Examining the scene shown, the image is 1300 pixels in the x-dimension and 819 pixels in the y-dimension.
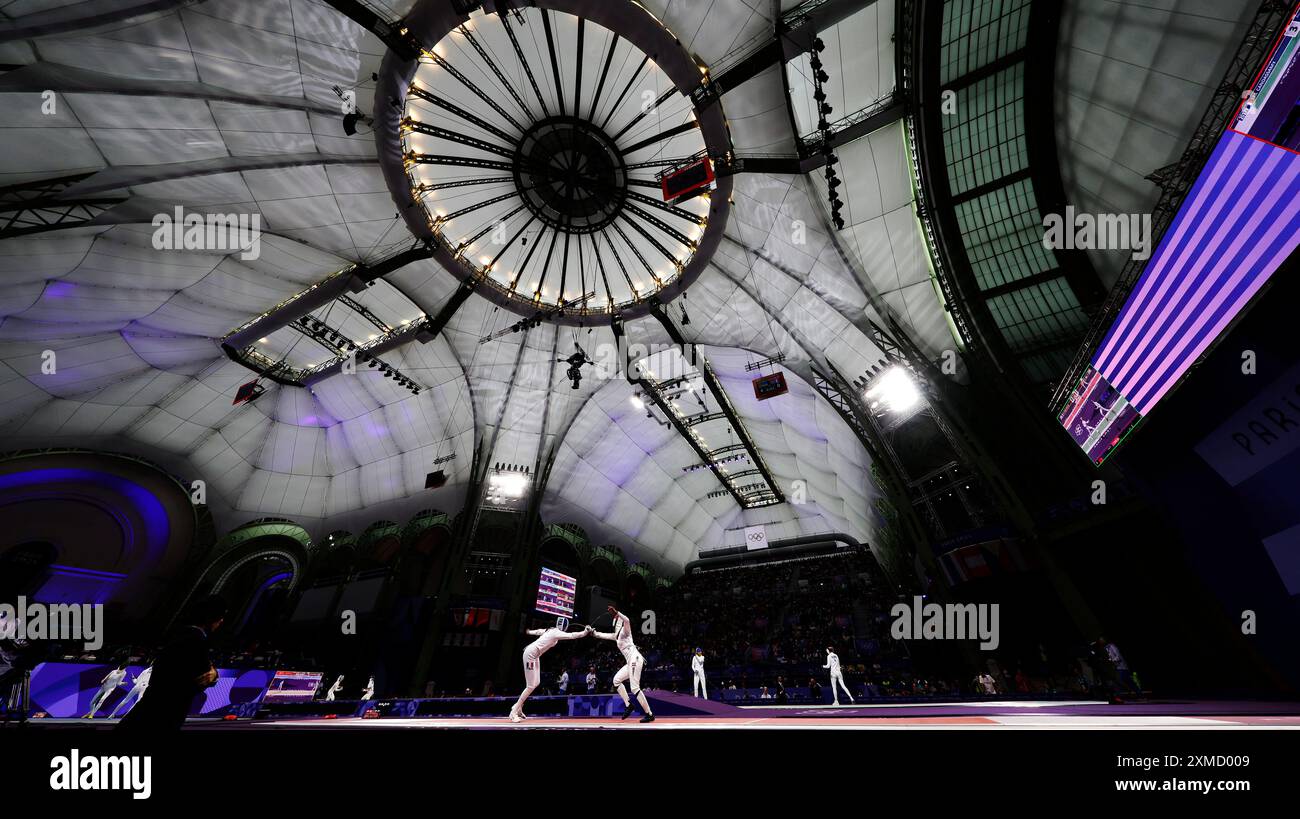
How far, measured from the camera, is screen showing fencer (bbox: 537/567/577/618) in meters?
31.0

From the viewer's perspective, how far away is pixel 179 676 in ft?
12.7

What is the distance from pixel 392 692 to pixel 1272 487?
35.2 m

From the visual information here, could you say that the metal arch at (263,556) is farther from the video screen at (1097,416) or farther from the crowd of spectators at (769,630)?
the video screen at (1097,416)

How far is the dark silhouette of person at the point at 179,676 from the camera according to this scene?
3658 mm

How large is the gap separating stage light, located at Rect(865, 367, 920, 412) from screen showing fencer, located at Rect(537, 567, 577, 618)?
77.3 feet

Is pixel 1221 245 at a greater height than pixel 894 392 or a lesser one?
lesser

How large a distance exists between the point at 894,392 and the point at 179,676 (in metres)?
24.6
